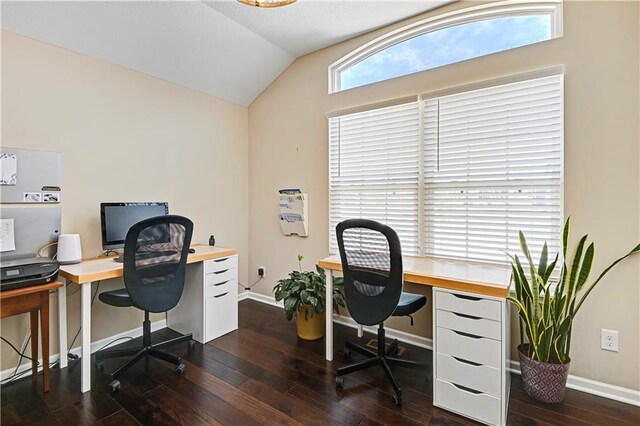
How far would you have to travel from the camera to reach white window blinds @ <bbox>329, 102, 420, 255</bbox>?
2.74 metres

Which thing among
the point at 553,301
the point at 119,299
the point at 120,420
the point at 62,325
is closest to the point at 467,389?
the point at 553,301

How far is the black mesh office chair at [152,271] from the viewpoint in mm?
2115

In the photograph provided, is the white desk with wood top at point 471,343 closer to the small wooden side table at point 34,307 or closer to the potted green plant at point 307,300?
the potted green plant at point 307,300

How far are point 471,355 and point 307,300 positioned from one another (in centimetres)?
132

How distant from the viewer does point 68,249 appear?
2.29 meters

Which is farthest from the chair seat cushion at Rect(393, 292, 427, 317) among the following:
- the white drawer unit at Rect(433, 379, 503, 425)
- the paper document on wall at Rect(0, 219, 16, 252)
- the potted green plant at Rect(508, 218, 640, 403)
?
the paper document on wall at Rect(0, 219, 16, 252)

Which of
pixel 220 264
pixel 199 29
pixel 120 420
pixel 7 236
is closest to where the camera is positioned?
pixel 120 420

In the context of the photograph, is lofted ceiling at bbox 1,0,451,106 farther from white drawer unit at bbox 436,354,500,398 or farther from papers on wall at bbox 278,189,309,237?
white drawer unit at bbox 436,354,500,398

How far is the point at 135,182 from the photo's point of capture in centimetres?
288

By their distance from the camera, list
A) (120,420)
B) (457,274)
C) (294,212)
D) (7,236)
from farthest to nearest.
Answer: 1. (294,212)
2. (7,236)
3. (457,274)
4. (120,420)

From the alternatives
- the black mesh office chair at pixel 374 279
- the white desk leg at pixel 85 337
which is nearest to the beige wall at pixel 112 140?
the white desk leg at pixel 85 337

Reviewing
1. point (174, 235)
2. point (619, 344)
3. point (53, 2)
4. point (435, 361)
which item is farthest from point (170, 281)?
point (619, 344)

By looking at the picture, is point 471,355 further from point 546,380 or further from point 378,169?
point 378,169

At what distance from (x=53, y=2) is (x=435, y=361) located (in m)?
3.57
